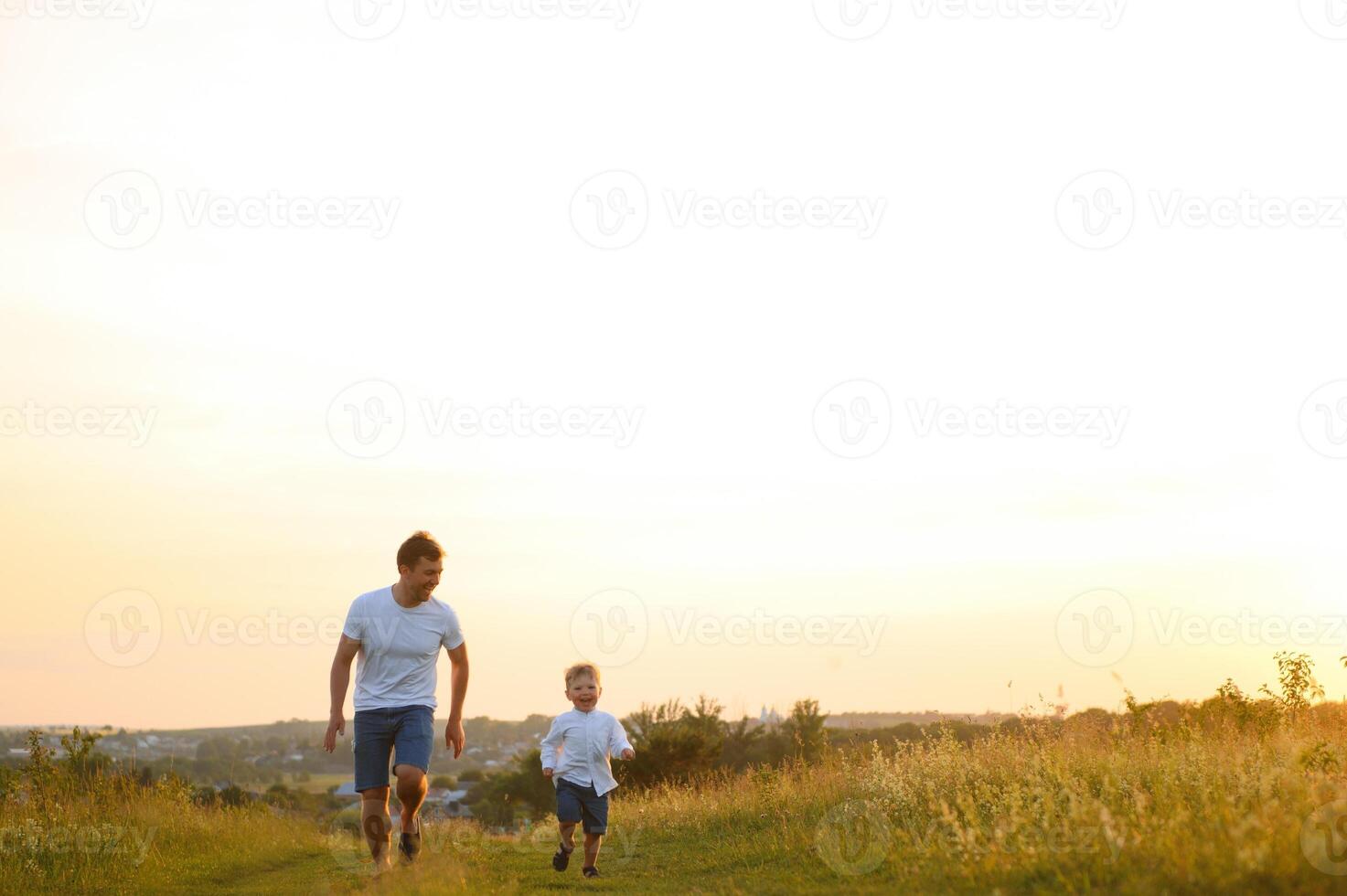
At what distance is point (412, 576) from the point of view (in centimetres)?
966

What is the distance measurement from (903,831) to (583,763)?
3.15 metres

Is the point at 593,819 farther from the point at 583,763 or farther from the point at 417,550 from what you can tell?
the point at 417,550

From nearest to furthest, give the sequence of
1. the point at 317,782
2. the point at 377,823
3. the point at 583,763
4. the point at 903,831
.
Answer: the point at 903,831
the point at 377,823
the point at 583,763
the point at 317,782

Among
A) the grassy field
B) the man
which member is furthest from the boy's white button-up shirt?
the man

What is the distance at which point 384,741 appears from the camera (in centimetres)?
970

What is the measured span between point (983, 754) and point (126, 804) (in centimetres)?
1003

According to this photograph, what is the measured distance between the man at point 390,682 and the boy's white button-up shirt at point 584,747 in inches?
69.4

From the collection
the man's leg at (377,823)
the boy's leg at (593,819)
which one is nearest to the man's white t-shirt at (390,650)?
the man's leg at (377,823)

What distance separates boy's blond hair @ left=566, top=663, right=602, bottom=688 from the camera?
11.6 m

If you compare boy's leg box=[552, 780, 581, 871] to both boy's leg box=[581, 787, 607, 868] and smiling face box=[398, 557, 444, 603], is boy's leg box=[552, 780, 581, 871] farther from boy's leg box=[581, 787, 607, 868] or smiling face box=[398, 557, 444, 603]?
smiling face box=[398, 557, 444, 603]

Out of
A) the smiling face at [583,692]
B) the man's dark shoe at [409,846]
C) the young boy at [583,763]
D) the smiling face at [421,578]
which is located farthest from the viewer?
the smiling face at [583,692]

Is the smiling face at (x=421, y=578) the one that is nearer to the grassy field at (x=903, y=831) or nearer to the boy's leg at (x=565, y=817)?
the grassy field at (x=903, y=831)

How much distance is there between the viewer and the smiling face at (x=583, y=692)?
37.6 feet

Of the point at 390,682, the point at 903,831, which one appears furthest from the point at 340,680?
the point at 903,831
